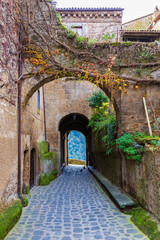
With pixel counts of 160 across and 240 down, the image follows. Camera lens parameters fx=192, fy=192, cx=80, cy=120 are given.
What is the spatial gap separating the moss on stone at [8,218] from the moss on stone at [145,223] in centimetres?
243

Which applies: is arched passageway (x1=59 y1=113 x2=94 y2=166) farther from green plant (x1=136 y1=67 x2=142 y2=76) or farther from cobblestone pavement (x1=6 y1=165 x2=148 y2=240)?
cobblestone pavement (x1=6 y1=165 x2=148 y2=240)

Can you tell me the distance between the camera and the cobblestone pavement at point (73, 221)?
344 centimetres

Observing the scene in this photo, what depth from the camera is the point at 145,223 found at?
3596 mm

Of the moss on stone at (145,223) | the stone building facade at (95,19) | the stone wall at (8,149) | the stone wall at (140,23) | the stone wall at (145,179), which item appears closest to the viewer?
the moss on stone at (145,223)

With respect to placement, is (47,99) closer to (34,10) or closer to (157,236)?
(34,10)

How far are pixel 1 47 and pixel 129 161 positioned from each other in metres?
4.20

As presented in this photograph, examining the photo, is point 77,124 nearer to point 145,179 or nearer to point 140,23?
point 140,23

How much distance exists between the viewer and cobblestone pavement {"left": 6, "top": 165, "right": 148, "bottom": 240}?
11.3 feet

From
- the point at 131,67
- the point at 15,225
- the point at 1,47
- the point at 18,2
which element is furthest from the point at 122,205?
the point at 18,2

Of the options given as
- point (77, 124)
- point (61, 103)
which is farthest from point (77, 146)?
point (61, 103)

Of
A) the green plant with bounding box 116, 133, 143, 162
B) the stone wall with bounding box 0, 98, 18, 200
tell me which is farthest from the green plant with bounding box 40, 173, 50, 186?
the green plant with bounding box 116, 133, 143, 162

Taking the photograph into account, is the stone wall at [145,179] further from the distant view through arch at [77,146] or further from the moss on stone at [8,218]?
the distant view through arch at [77,146]

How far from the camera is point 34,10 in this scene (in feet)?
20.1

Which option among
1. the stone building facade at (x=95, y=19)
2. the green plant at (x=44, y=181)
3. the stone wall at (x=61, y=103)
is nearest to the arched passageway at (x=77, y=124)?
the stone wall at (x=61, y=103)
